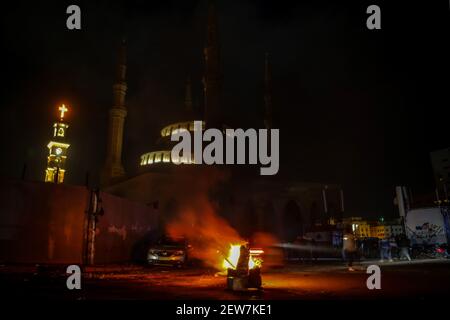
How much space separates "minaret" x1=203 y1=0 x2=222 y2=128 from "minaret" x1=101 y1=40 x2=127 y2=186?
413 inches

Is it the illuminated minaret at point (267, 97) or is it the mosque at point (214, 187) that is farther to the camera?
the illuminated minaret at point (267, 97)

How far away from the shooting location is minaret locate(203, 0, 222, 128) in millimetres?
37625

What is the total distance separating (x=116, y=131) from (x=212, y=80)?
42.6ft

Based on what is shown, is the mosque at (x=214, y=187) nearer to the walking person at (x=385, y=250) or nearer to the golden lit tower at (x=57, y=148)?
the golden lit tower at (x=57, y=148)

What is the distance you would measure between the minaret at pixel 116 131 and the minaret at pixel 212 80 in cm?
1049

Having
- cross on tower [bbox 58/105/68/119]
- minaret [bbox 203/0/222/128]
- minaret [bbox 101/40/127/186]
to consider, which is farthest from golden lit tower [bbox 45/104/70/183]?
minaret [bbox 203/0/222/128]

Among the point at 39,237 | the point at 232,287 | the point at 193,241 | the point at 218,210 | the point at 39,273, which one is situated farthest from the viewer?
the point at 218,210

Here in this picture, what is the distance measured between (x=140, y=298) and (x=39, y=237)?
893 centimetres

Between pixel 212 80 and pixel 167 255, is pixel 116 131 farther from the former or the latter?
pixel 167 255

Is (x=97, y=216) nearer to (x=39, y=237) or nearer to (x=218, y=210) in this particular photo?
(x=39, y=237)

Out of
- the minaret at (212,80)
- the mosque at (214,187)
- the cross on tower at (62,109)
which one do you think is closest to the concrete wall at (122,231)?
the mosque at (214,187)

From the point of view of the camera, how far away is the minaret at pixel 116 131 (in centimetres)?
4175

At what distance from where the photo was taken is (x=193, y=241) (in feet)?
64.7
